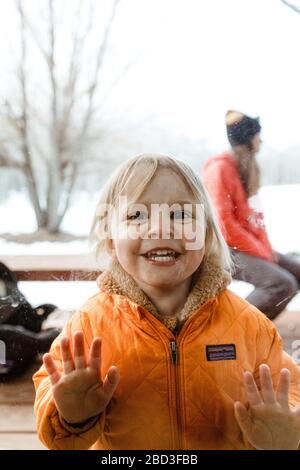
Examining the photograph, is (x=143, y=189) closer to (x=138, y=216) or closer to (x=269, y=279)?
(x=138, y=216)

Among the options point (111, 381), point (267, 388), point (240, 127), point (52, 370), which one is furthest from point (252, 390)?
point (240, 127)

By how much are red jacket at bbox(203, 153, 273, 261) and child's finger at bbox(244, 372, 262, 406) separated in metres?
0.39

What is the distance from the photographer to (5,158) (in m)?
1.33

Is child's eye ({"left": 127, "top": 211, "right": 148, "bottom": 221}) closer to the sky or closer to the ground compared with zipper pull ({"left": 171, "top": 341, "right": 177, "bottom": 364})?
closer to the sky

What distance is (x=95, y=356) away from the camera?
929 mm

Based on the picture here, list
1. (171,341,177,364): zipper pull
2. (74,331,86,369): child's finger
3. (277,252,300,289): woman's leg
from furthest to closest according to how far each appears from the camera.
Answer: (277,252,300,289): woman's leg
(171,341,177,364): zipper pull
(74,331,86,369): child's finger

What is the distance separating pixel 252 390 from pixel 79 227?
0.56 meters

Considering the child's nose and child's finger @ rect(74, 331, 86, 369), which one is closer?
child's finger @ rect(74, 331, 86, 369)

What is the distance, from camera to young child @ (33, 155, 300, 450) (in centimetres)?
99

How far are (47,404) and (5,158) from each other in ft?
2.08

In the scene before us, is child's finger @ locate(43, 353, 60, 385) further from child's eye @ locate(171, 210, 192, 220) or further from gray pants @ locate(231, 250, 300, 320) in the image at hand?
gray pants @ locate(231, 250, 300, 320)

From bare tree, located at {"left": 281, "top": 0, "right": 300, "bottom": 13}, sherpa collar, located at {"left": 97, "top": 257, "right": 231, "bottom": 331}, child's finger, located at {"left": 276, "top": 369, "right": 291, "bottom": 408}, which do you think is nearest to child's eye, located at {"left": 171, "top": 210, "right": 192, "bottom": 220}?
sherpa collar, located at {"left": 97, "top": 257, "right": 231, "bottom": 331}
